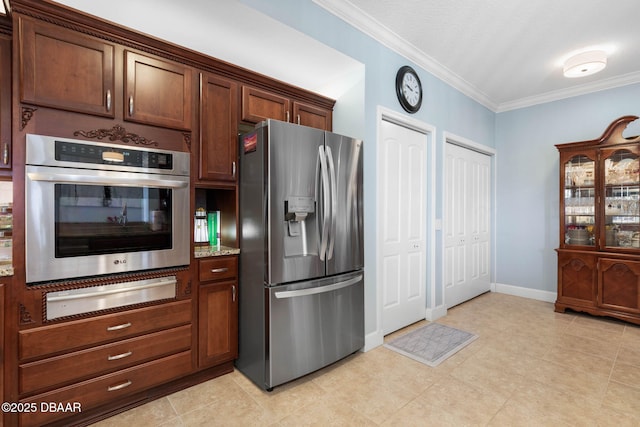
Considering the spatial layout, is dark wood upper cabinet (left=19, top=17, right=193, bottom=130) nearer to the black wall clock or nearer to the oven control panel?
the oven control panel

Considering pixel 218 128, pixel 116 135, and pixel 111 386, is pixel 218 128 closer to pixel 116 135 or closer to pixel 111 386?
pixel 116 135

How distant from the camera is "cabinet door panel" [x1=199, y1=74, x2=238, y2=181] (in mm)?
2172

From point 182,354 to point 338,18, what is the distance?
2.84 m

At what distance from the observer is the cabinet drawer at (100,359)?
158 centimetres

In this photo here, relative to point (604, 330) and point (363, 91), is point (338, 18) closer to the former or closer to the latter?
point (363, 91)

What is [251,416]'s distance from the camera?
1847mm

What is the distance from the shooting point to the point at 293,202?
2146 millimetres

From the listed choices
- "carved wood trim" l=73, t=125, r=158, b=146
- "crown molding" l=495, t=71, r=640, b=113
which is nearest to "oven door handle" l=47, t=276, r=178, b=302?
"carved wood trim" l=73, t=125, r=158, b=146

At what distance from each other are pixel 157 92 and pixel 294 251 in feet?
4.61

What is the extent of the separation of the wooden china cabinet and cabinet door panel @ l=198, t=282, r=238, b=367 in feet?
13.1

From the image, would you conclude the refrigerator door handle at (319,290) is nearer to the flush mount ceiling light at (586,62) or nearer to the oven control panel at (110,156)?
the oven control panel at (110,156)

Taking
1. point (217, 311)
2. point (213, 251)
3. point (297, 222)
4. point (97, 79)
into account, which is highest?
point (97, 79)

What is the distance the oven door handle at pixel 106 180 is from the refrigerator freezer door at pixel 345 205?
43.2 inches

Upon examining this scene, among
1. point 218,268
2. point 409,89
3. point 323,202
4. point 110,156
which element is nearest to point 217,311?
point 218,268
